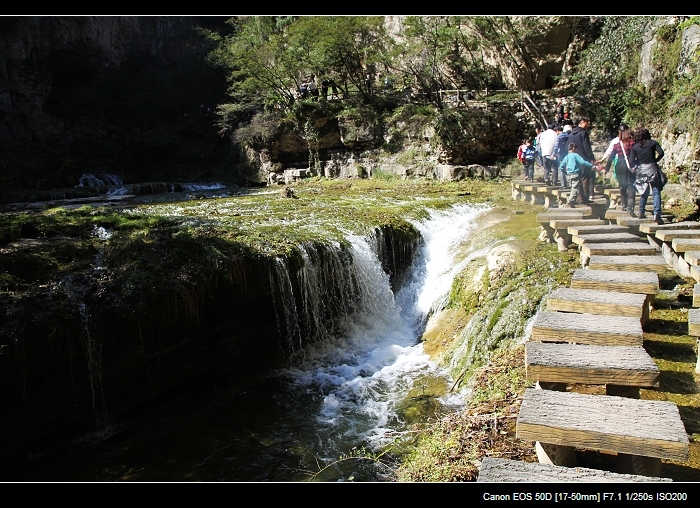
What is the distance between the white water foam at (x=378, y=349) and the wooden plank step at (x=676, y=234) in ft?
Answer: 10.8

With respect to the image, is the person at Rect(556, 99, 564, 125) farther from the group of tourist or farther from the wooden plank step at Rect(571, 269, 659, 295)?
the wooden plank step at Rect(571, 269, 659, 295)

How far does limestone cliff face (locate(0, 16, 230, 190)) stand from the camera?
28297 mm

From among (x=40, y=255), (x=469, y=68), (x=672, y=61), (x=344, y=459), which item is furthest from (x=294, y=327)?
(x=469, y=68)

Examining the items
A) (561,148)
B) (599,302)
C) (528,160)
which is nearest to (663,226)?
(599,302)

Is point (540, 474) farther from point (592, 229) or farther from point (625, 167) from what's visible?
point (625, 167)

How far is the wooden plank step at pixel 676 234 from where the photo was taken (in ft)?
20.0

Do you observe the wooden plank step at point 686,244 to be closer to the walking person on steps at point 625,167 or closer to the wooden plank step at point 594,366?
the walking person on steps at point 625,167

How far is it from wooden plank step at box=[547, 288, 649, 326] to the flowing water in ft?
6.19

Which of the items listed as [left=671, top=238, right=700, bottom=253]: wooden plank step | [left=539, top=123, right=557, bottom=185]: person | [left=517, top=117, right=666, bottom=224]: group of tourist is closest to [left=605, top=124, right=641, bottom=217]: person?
[left=517, top=117, right=666, bottom=224]: group of tourist

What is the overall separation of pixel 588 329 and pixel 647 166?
A: 4.92 metres

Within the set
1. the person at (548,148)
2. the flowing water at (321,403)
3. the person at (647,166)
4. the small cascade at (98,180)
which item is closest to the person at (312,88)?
the small cascade at (98,180)

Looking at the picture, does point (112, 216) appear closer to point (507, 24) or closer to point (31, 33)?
point (507, 24)

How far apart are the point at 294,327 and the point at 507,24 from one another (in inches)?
712

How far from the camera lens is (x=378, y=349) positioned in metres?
8.05
